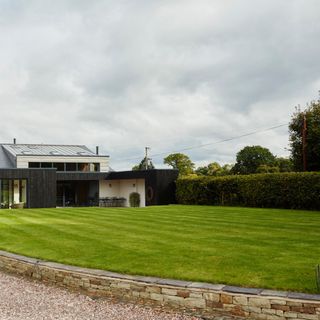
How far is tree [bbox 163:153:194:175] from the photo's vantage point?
2554 inches

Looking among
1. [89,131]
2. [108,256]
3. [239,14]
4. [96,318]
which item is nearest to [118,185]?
[89,131]

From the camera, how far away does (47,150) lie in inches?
1617

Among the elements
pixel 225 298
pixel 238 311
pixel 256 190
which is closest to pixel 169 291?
pixel 225 298

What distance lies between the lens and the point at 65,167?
A: 3809 cm

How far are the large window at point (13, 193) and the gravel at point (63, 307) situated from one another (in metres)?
23.8

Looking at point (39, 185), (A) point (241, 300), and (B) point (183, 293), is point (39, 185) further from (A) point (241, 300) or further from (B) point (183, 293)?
(A) point (241, 300)

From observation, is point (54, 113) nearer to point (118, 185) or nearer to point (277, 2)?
point (118, 185)

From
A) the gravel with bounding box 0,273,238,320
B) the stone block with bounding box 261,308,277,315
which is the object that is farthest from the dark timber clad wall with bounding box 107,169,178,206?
the stone block with bounding box 261,308,277,315

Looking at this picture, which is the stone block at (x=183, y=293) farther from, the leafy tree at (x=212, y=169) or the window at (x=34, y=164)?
the leafy tree at (x=212, y=169)

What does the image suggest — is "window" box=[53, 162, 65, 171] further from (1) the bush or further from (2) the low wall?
(2) the low wall

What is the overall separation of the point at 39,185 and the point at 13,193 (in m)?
2.07

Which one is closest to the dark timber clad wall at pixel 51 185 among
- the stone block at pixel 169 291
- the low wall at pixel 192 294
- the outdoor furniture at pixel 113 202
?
the outdoor furniture at pixel 113 202

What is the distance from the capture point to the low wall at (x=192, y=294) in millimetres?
5129

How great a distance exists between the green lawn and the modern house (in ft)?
53.8
